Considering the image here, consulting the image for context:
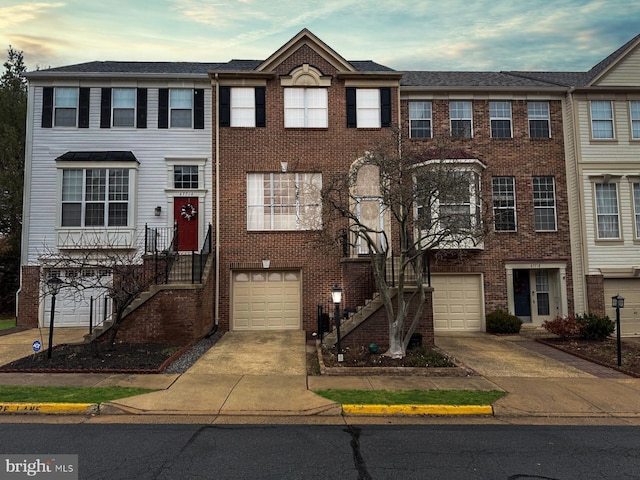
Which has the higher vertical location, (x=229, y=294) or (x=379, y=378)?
(x=229, y=294)

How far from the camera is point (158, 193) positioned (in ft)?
49.3

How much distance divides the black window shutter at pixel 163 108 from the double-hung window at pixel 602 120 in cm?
1666

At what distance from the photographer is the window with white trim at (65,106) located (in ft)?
49.8

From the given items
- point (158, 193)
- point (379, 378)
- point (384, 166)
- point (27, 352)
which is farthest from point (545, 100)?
point (27, 352)

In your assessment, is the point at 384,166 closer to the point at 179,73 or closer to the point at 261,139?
the point at 261,139

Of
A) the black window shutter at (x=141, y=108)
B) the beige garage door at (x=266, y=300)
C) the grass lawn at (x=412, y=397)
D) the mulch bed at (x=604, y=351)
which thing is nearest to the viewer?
the grass lawn at (x=412, y=397)

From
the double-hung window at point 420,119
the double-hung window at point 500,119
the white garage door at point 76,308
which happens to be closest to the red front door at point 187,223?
the white garage door at point 76,308

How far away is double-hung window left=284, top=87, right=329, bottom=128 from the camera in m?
15.2

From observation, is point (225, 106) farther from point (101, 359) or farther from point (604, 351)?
point (604, 351)

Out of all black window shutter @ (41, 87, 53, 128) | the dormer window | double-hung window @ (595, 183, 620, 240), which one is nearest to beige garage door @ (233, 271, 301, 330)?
the dormer window

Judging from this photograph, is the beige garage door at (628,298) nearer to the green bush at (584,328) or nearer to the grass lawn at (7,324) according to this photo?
the green bush at (584,328)

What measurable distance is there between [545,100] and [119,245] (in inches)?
687

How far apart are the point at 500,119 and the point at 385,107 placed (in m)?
4.76

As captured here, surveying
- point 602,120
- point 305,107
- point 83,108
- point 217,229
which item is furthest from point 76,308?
point 602,120
